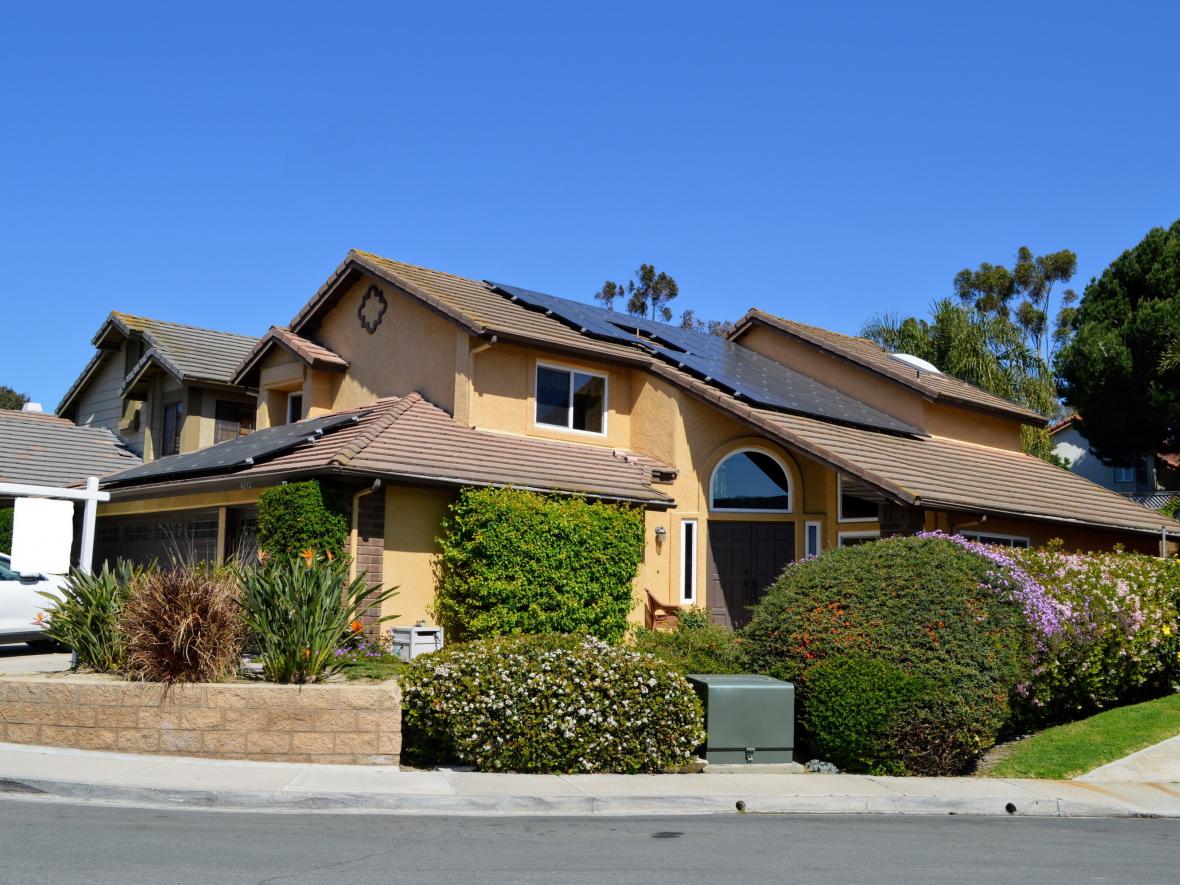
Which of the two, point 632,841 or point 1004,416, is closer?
point 632,841

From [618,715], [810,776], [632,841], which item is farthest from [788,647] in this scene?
[632,841]

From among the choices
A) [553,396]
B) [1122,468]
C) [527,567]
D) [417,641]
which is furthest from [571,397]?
[1122,468]

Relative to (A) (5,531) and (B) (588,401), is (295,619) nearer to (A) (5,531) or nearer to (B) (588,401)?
(B) (588,401)

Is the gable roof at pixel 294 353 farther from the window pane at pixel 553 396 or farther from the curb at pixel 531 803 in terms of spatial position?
the curb at pixel 531 803

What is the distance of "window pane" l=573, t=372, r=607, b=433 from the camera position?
67.3 ft

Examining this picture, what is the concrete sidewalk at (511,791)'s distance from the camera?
9.06 meters

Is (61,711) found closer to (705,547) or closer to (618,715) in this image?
(618,715)

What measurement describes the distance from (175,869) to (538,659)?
15.9ft

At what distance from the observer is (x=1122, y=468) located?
1583 inches

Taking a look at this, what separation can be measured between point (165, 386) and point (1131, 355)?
27.6 metres

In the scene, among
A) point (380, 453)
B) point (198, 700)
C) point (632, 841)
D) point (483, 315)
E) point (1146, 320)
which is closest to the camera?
point (632, 841)

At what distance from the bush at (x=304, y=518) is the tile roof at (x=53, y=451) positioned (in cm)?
1124

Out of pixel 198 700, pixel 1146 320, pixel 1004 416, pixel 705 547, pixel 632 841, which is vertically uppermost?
pixel 1146 320

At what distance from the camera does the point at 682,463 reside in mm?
19766
